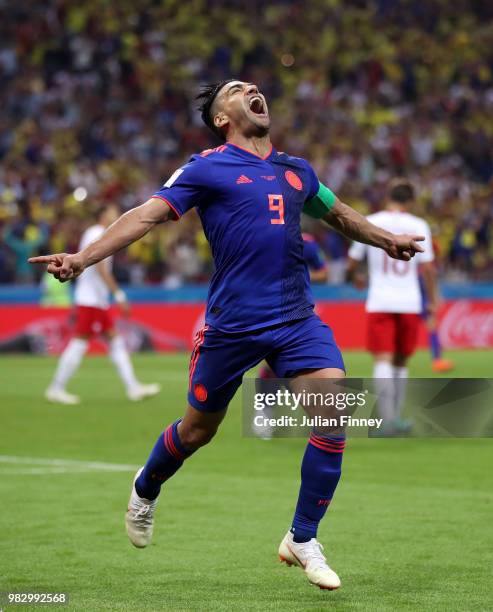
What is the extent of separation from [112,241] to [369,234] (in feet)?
4.84

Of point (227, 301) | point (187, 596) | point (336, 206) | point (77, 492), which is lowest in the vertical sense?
point (77, 492)

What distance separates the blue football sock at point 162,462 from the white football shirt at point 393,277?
562 centimetres

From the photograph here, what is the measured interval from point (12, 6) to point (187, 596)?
2762 centimetres

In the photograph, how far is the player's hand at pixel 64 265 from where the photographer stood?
5531 mm

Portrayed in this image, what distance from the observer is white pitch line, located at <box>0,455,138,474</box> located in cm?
1023

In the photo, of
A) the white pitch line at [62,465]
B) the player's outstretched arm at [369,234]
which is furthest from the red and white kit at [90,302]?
the player's outstretched arm at [369,234]

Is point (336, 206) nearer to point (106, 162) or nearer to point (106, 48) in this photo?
point (106, 162)

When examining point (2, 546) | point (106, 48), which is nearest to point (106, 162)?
point (106, 48)

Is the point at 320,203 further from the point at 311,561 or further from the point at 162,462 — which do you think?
the point at 311,561

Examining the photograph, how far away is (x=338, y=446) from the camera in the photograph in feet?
19.9

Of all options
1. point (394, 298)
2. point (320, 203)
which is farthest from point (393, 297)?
point (320, 203)

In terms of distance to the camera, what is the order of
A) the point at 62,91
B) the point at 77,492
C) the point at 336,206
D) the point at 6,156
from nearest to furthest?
1. the point at 336,206
2. the point at 77,492
3. the point at 6,156
4. the point at 62,91

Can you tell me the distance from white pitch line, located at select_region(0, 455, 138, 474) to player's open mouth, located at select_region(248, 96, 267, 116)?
4.58 meters

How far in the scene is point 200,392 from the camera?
6254 mm
